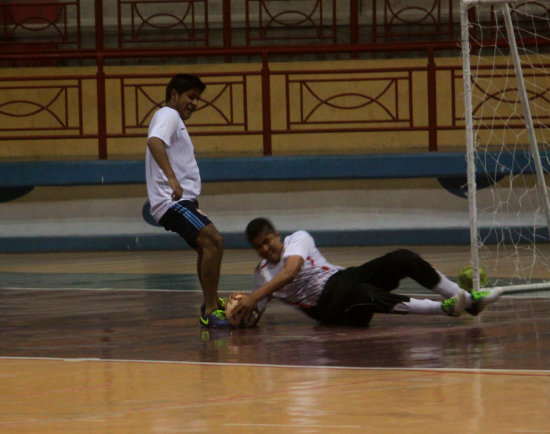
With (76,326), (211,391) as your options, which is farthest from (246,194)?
(211,391)

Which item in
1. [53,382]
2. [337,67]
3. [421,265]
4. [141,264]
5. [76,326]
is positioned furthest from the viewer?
[337,67]

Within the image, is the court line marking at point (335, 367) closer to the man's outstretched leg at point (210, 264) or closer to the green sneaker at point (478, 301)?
the man's outstretched leg at point (210, 264)

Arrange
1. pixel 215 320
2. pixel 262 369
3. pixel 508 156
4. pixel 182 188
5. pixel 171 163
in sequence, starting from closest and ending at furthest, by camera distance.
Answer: pixel 262 369 → pixel 215 320 → pixel 182 188 → pixel 171 163 → pixel 508 156

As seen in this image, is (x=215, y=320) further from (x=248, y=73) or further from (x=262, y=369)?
(x=248, y=73)

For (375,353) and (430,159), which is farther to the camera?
(430,159)

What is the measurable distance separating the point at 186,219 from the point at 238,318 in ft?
2.96

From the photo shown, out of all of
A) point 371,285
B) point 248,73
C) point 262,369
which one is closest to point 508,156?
point 248,73

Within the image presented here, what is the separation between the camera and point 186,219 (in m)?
10.8

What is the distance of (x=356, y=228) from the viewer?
738 inches

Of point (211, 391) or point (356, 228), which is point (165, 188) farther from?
point (356, 228)

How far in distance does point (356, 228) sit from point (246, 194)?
5.27 ft

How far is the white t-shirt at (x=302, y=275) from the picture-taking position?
1050 cm

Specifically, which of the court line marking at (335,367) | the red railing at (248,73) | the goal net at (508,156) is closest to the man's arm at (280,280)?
the court line marking at (335,367)

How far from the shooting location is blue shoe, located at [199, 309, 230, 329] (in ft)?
35.2
